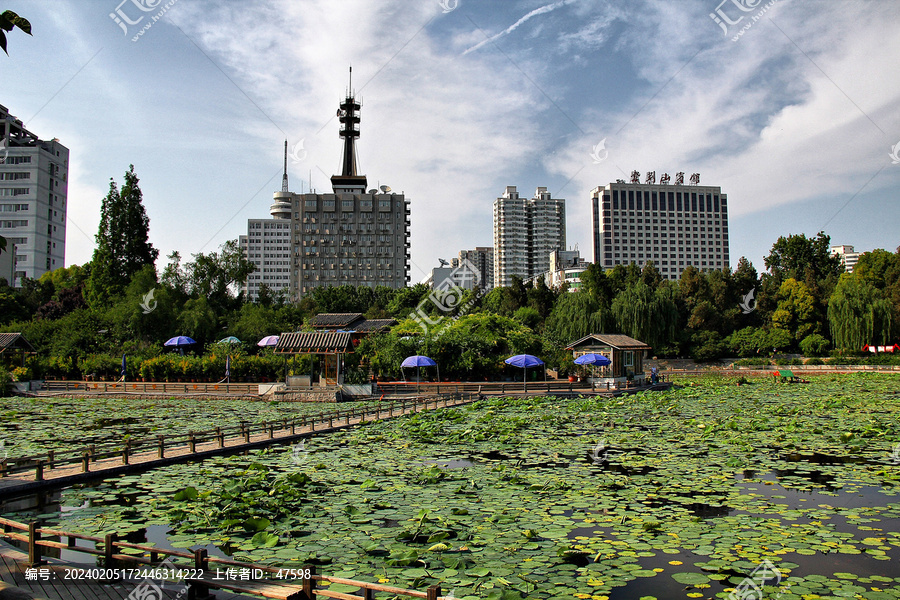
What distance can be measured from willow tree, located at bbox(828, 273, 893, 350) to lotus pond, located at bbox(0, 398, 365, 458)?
46703mm

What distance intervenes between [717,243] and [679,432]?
492ft

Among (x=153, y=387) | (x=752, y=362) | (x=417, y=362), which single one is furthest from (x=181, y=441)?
(x=752, y=362)

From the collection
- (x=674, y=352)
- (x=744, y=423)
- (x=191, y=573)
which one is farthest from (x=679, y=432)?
(x=674, y=352)

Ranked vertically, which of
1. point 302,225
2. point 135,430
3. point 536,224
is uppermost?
point 536,224

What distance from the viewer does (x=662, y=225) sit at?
149750 mm

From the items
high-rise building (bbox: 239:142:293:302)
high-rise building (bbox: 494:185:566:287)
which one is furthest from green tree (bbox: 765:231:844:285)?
high-rise building (bbox: 239:142:293:302)

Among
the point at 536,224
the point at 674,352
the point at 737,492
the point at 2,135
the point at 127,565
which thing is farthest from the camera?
the point at 536,224

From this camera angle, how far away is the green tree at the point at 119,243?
4875 cm

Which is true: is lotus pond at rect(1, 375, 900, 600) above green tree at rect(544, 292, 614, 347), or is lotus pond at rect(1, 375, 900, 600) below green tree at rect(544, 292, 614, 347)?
below

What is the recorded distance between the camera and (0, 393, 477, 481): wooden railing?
11.2 m

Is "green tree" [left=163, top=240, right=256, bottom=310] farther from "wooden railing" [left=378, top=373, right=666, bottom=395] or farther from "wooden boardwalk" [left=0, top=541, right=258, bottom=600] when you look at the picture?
"wooden boardwalk" [left=0, top=541, right=258, bottom=600]

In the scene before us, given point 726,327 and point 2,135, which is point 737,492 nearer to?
point 726,327

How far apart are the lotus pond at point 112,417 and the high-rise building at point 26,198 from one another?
5672 centimetres

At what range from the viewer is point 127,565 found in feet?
20.5
